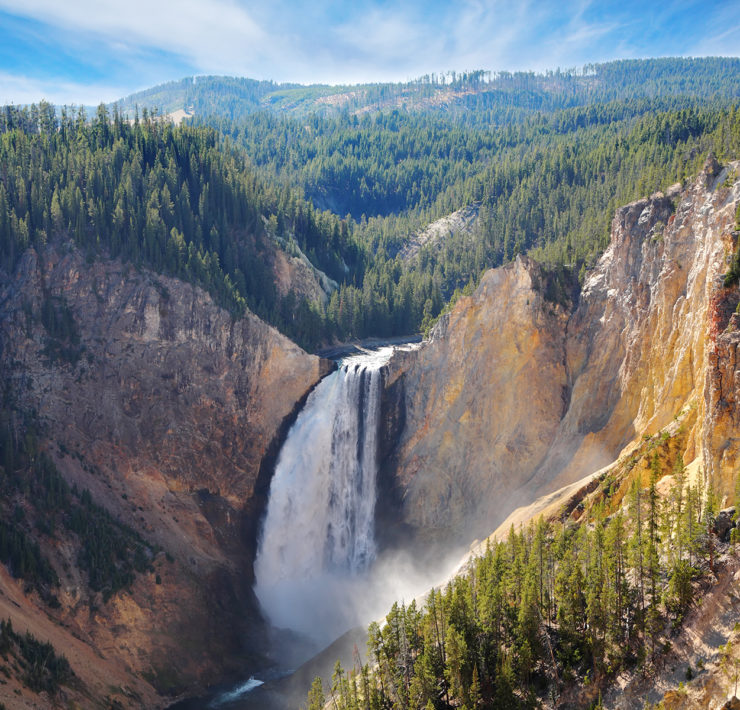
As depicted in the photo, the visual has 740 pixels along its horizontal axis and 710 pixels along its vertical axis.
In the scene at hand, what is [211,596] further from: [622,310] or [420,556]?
[622,310]

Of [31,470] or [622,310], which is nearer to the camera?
[622,310]

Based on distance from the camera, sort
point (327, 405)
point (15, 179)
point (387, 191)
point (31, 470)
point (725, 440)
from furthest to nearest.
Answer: point (387, 191) < point (15, 179) < point (327, 405) < point (31, 470) < point (725, 440)

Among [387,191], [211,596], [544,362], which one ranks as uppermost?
[387,191]

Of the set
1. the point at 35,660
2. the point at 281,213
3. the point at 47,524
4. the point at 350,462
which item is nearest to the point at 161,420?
the point at 47,524

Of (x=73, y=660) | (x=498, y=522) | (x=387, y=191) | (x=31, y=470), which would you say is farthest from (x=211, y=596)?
(x=387, y=191)

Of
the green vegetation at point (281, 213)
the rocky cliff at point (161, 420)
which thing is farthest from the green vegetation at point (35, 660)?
the green vegetation at point (281, 213)

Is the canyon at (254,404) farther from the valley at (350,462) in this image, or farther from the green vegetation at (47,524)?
the green vegetation at (47,524)

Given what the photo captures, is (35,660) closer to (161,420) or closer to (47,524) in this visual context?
(47,524)

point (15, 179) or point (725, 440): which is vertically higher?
point (15, 179)
